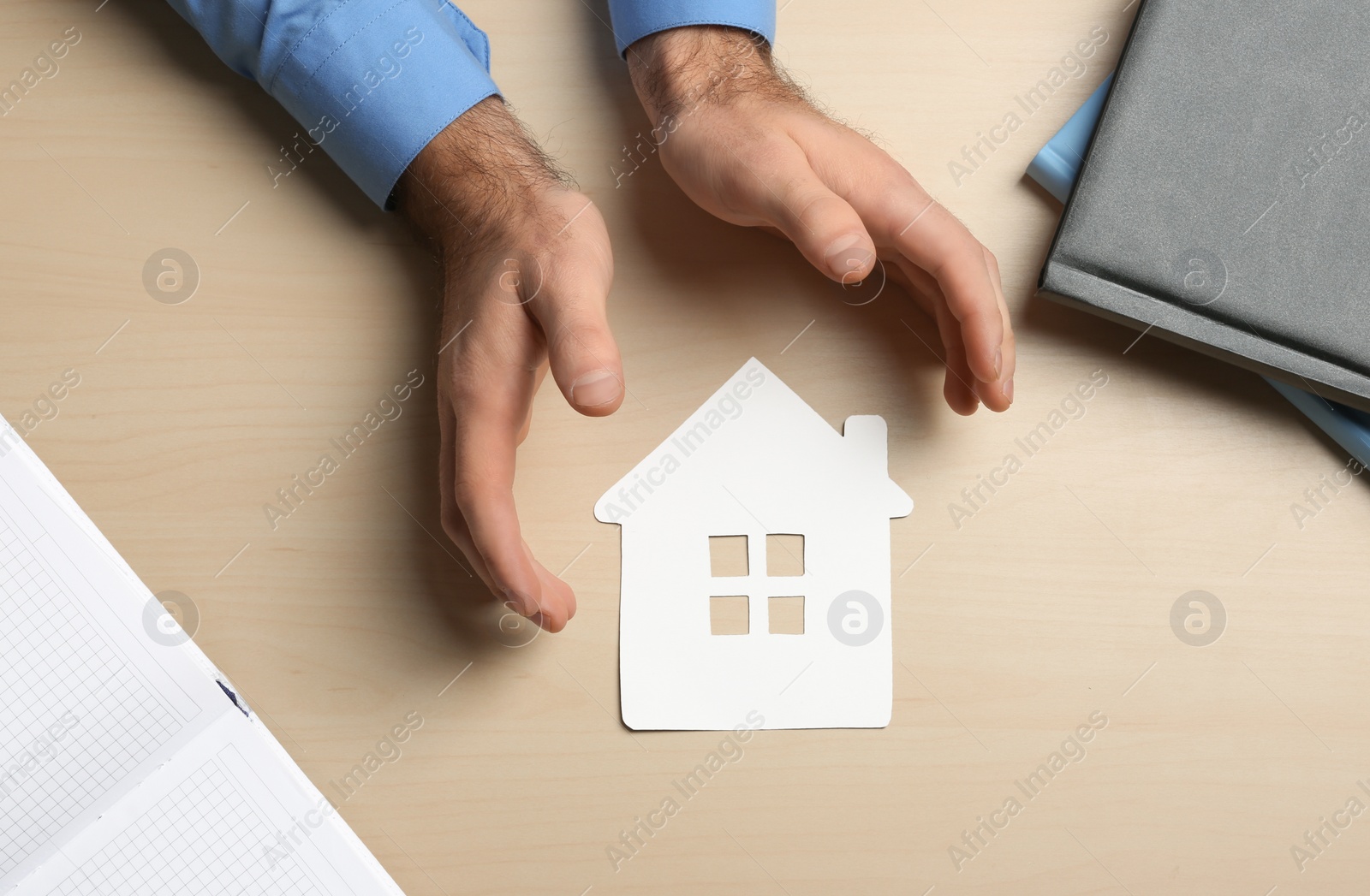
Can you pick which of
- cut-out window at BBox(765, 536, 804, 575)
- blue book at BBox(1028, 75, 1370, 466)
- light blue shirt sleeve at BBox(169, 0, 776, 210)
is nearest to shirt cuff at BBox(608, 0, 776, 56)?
light blue shirt sleeve at BBox(169, 0, 776, 210)

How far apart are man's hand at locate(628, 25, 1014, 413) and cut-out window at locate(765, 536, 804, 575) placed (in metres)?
0.15

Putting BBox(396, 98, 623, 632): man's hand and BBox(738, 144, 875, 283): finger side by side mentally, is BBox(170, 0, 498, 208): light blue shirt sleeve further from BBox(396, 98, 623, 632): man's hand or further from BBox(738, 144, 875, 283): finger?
BBox(738, 144, 875, 283): finger

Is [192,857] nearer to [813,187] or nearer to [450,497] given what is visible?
[450,497]

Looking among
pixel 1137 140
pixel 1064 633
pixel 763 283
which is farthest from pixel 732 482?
pixel 1137 140

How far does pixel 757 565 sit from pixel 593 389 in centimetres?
19

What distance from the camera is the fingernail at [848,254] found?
0.55 metres

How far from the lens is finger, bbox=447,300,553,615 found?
559 millimetres

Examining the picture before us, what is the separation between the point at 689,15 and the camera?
626mm

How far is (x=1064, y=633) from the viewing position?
24.4 inches

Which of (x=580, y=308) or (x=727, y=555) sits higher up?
(x=580, y=308)

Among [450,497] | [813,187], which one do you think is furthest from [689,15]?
[450,497]

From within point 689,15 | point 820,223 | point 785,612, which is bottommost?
point 785,612

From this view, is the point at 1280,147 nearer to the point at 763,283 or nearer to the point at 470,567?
the point at 763,283

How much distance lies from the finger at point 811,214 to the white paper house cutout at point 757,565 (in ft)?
0.35
